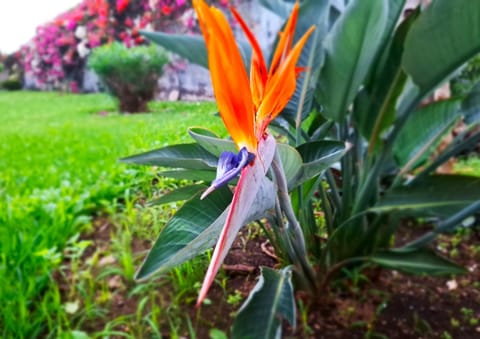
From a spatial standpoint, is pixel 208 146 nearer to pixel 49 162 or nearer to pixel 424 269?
pixel 424 269

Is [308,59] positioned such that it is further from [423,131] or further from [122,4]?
[122,4]

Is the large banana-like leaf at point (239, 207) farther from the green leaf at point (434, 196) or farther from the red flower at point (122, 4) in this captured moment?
the red flower at point (122, 4)

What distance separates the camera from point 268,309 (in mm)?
416

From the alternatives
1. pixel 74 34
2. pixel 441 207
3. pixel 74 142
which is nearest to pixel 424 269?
pixel 441 207

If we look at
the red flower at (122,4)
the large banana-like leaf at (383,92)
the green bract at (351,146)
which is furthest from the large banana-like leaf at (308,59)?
the red flower at (122,4)

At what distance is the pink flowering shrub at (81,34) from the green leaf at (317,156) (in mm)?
1160

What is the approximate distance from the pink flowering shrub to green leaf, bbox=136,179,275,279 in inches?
46.9

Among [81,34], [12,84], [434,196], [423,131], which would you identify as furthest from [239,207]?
[12,84]

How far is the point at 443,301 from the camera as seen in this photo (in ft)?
2.94

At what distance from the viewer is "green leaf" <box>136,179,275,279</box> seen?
0.90 ft

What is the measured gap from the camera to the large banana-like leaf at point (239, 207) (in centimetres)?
19

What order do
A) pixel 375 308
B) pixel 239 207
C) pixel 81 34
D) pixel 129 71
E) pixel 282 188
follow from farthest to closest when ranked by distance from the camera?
pixel 81 34 < pixel 129 71 < pixel 375 308 < pixel 282 188 < pixel 239 207

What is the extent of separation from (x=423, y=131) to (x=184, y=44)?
1.75 ft

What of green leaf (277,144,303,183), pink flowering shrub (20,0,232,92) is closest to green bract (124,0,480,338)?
green leaf (277,144,303,183)
